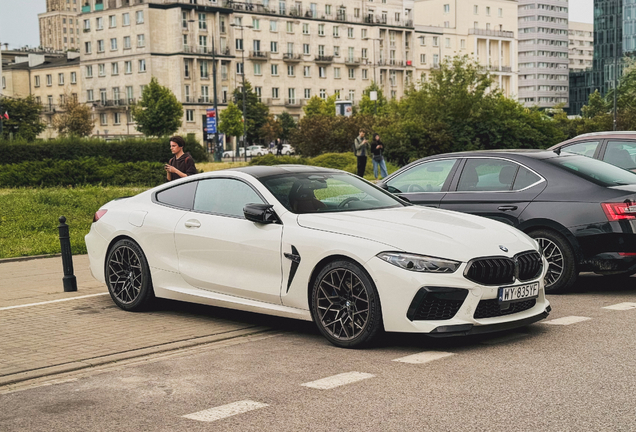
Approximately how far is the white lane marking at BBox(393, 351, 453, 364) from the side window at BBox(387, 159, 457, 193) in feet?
13.6

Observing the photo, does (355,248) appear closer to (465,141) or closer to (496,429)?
(496,429)

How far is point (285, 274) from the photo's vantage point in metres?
7.77

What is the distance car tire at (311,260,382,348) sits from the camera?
714 cm

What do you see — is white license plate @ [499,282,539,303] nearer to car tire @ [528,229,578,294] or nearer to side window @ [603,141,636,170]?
car tire @ [528,229,578,294]

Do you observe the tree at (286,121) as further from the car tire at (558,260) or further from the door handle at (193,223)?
the door handle at (193,223)

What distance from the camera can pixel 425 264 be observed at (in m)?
7.04

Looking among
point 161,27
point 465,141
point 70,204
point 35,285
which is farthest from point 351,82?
point 35,285

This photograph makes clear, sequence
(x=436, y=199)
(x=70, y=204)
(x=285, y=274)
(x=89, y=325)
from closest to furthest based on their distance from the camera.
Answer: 1. (x=285, y=274)
2. (x=89, y=325)
3. (x=436, y=199)
4. (x=70, y=204)

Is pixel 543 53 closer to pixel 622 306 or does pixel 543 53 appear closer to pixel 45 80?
pixel 45 80

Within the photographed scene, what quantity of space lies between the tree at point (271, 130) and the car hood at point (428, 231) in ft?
321

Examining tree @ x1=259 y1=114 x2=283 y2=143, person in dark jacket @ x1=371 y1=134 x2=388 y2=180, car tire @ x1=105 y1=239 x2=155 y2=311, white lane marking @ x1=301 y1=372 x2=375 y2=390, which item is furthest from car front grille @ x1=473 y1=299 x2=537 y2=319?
tree @ x1=259 y1=114 x2=283 y2=143

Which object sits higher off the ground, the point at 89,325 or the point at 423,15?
the point at 423,15

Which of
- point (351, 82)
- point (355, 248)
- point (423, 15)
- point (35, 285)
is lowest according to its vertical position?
point (35, 285)

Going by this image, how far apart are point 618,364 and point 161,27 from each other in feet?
355
